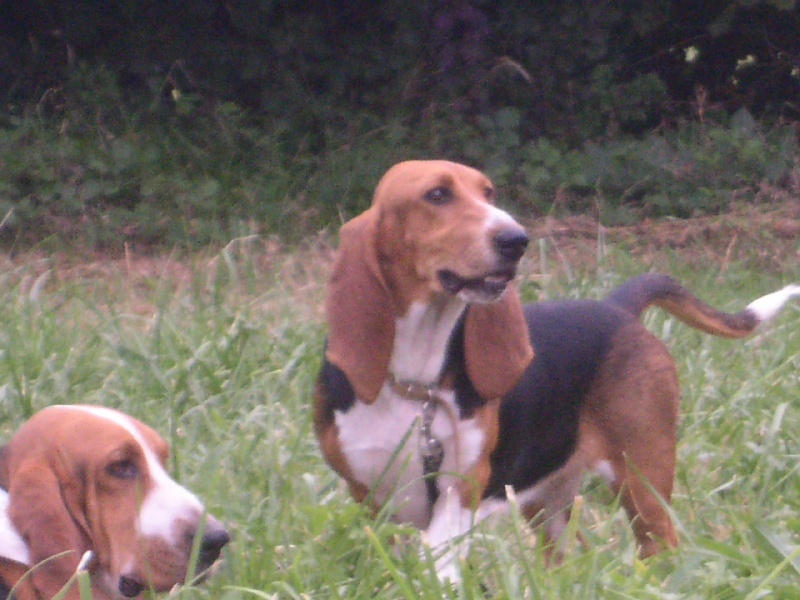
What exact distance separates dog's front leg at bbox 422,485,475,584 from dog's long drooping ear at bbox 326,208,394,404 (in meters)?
0.32

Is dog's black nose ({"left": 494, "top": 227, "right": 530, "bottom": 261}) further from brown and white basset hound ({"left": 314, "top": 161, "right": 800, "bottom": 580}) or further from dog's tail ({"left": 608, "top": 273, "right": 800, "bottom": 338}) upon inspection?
dog's tail ({"left": 608, "top": 273, "right": 800, "bottom": 338})

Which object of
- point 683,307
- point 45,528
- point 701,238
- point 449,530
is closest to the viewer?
point 45,528

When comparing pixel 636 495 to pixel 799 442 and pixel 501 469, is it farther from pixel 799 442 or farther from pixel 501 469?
pixel 799 442

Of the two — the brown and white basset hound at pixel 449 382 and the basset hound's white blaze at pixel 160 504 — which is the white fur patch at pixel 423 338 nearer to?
the brown and white basset hound at pixel 449 382

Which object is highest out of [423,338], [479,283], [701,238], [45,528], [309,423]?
[479,283]

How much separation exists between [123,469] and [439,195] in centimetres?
A: 109

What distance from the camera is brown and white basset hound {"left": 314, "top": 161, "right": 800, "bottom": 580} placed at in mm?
3127

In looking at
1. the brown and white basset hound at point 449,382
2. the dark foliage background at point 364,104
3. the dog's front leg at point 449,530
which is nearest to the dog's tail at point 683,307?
the brown and white basset hound at point 449,382

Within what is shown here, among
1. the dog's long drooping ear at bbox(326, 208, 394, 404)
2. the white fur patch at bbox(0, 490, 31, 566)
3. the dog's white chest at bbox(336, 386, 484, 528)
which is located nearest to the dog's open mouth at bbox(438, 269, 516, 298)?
the dog's long drooping ear at bbox(326, 208, 394, 404)

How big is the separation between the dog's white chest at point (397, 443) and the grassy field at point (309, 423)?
95mm

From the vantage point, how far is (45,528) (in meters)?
2.57

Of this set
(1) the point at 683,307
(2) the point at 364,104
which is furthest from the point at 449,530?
(2) the point at 364,104

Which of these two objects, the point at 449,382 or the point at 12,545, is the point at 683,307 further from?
the point at 12,545

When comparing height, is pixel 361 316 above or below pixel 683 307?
above
